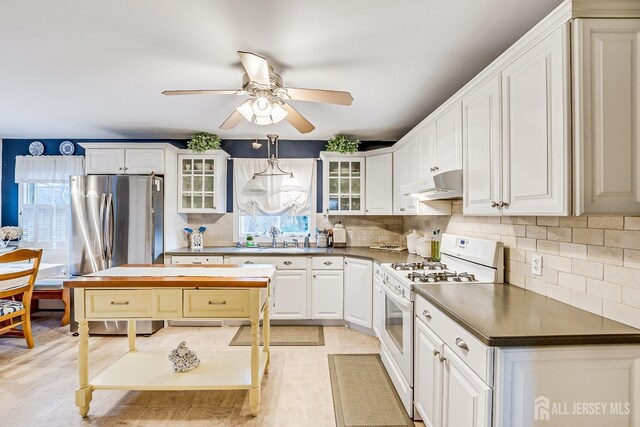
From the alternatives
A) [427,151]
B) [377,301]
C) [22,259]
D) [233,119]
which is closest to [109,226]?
[22,259]

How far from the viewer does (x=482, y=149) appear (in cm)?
191

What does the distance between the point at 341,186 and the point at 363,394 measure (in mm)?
2538

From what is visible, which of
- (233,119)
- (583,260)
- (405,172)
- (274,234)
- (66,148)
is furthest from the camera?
(66,148)

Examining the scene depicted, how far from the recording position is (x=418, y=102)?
3068mm

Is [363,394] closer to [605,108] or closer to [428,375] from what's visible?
[428,375]

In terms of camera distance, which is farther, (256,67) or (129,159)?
(129,159)

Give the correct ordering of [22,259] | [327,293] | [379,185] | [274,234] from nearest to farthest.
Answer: [22,259] → [327,293] → [379,185] → [274,234]

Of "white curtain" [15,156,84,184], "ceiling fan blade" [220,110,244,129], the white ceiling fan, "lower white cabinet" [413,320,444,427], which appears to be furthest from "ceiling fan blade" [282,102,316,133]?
"white curtain" [15,156,84,184]

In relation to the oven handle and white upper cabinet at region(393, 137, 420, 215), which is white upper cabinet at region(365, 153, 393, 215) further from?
the oven handle

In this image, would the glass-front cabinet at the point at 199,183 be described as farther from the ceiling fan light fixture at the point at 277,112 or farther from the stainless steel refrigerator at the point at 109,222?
the ceiling fan light fixture at the point at 277,112

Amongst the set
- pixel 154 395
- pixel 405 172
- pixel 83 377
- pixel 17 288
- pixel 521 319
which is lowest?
pixel 154 395

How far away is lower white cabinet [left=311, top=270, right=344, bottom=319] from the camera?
3.84m

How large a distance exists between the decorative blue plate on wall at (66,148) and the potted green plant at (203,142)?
1.85 metres

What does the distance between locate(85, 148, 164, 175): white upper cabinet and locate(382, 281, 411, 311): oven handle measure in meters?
3.02
